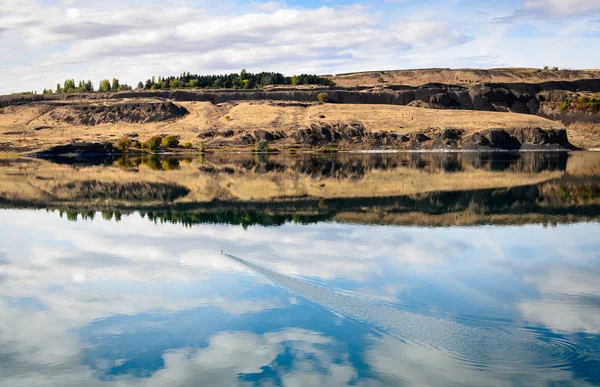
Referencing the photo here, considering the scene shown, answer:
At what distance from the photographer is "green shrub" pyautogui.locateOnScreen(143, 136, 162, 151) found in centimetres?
11696

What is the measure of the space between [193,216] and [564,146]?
8943cm

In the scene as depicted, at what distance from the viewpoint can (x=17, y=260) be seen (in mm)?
29328

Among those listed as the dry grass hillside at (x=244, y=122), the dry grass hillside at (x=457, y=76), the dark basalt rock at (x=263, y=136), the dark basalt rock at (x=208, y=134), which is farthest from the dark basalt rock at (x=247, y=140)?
the dry grass hillside at (x=457, y=76)

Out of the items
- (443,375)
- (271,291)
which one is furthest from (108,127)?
(443,375)

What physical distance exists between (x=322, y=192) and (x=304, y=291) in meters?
30.4

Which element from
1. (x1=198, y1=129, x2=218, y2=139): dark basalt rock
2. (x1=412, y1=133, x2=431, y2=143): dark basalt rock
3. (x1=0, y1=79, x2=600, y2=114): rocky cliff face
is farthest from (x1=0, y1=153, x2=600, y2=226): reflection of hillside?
(x1=0, y1=79, x2=600, y2=114): rocky cliff face

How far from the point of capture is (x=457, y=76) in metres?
184

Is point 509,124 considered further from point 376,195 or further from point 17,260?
point 17,260

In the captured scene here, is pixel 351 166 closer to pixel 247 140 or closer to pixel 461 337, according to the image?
pixel 247 140

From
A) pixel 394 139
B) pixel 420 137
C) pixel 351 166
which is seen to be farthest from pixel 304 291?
pixel 420 137

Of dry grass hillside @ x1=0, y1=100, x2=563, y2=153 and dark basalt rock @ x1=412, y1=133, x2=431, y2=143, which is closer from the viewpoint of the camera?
dark basalt rock @ x1=412, y1=133, x2=431, y2=143

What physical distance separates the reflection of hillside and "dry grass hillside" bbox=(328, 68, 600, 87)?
102 meters

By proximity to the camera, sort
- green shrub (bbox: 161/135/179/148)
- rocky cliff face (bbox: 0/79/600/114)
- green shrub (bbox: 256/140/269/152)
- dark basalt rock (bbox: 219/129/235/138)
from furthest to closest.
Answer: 1. rocky cliff face (bbox: 0/79/600/114)
2. dark basalt rock (bbox: 219/129/235/138)
3. green shrub (bbox: 161/135/179/148)
4. green shrub (bbox: 256/140/269/152)

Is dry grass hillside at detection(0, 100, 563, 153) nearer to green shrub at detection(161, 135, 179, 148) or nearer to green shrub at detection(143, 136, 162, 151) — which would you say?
green shrub at detection(161, 135, 179, 148)
